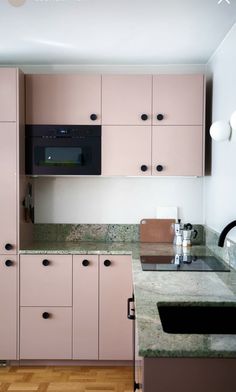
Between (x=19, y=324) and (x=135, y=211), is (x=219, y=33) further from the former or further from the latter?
(x=19, y=324)

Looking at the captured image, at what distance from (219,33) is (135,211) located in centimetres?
159

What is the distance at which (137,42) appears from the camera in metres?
3.05

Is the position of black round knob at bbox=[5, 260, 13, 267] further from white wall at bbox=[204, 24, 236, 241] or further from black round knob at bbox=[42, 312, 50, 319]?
white wall at bbox=[204, 24, 236, 241]

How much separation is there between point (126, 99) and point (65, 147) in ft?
2.01

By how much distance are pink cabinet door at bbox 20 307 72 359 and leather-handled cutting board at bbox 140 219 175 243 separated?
0.90 m

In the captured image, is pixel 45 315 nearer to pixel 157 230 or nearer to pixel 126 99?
pixel 157 230

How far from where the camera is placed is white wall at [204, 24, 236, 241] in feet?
9.01

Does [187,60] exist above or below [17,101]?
above

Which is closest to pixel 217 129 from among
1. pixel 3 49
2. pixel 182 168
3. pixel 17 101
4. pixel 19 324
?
pixel 182 168

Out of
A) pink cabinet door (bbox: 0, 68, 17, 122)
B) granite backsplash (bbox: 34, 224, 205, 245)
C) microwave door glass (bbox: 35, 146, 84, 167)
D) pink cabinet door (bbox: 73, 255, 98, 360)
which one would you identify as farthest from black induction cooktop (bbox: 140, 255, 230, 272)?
pink cabinet door (bbox: 0, 68, 17, 122)

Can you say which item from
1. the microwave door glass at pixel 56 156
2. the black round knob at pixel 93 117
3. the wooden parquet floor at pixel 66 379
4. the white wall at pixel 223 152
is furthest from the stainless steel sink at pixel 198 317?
the black round knob at pixel 93 117

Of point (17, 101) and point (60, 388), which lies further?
point (17, 101)

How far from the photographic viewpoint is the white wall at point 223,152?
275 centimetres

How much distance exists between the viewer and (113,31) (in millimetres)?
2826
